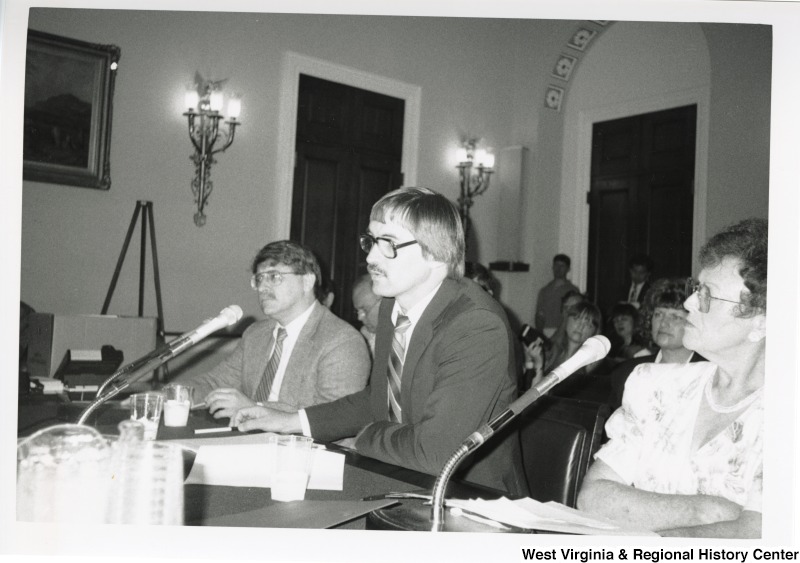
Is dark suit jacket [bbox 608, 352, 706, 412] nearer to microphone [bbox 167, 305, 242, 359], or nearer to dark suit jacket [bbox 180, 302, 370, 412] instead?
dark suit jacket [bbox 180, 302, 370, 412]

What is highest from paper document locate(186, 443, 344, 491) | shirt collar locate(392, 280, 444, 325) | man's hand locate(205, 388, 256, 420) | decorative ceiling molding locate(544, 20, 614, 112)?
decorative ceiling molding locate(544, 20, 614, 112)

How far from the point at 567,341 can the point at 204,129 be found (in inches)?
116

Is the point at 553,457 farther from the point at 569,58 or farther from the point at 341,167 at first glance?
the point at 569,58

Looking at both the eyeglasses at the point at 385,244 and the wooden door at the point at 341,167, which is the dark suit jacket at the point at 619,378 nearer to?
the eyeglasses at the point at 385,244

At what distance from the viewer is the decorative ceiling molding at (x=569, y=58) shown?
652cm

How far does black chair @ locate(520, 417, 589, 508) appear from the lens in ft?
5.43

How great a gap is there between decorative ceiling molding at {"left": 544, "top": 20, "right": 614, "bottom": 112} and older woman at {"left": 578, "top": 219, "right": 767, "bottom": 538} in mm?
5295

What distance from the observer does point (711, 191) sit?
5633 millimetres

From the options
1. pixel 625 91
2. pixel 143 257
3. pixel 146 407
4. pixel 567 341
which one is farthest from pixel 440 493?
pixel 625 91

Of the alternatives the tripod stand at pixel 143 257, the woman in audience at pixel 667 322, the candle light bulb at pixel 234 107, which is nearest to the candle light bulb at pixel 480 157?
the candle light bulb at pixel 234 107

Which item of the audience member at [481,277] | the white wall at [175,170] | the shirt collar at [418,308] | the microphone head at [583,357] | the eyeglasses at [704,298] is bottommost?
the microphone head at [583,357]

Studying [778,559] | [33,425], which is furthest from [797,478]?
[33,425]

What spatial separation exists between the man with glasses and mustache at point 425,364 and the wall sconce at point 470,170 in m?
4.69

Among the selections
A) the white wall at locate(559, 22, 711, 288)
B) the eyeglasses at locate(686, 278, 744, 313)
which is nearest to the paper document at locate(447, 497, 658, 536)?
the eyeglasses at locate(686, 278, 744, 313)
